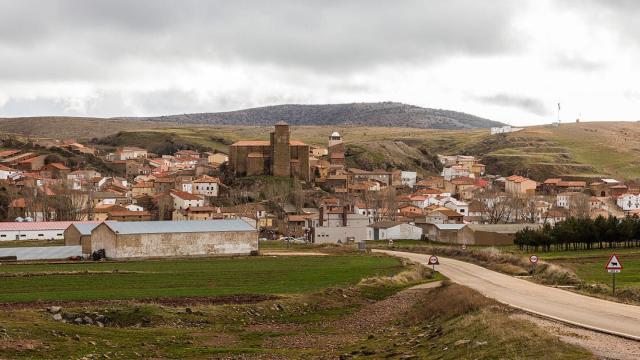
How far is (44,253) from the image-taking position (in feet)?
217

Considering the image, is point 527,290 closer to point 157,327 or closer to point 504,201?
point 157,327

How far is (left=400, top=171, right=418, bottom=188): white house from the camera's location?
16362 centimetres

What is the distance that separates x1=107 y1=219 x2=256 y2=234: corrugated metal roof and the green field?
5569 mm

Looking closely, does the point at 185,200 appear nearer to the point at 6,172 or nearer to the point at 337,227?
the point at 337,227

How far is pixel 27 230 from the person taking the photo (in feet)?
299

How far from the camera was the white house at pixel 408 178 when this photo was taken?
164 m

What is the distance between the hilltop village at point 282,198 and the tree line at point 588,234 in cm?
1577

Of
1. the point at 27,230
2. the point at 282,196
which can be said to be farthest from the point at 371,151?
the point at 27,230

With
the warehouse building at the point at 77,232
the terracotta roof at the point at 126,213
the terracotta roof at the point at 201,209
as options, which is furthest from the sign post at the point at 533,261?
the terracotta roof at the point at 126,213

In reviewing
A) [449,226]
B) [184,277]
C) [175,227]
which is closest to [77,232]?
[175,227]

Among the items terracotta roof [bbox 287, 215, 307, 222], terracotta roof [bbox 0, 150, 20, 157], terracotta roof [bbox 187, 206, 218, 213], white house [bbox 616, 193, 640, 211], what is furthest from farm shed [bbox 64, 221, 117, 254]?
white house [bbox 616, 193, 640, 211]

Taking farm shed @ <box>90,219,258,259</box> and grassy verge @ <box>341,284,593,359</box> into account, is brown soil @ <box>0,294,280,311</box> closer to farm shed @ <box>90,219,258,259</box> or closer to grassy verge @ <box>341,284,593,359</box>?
grassy verge @ <box>341,284,593,359</box>

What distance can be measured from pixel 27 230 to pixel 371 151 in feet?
346

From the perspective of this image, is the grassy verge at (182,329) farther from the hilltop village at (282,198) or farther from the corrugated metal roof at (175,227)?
the hilltop village at (282,198)
